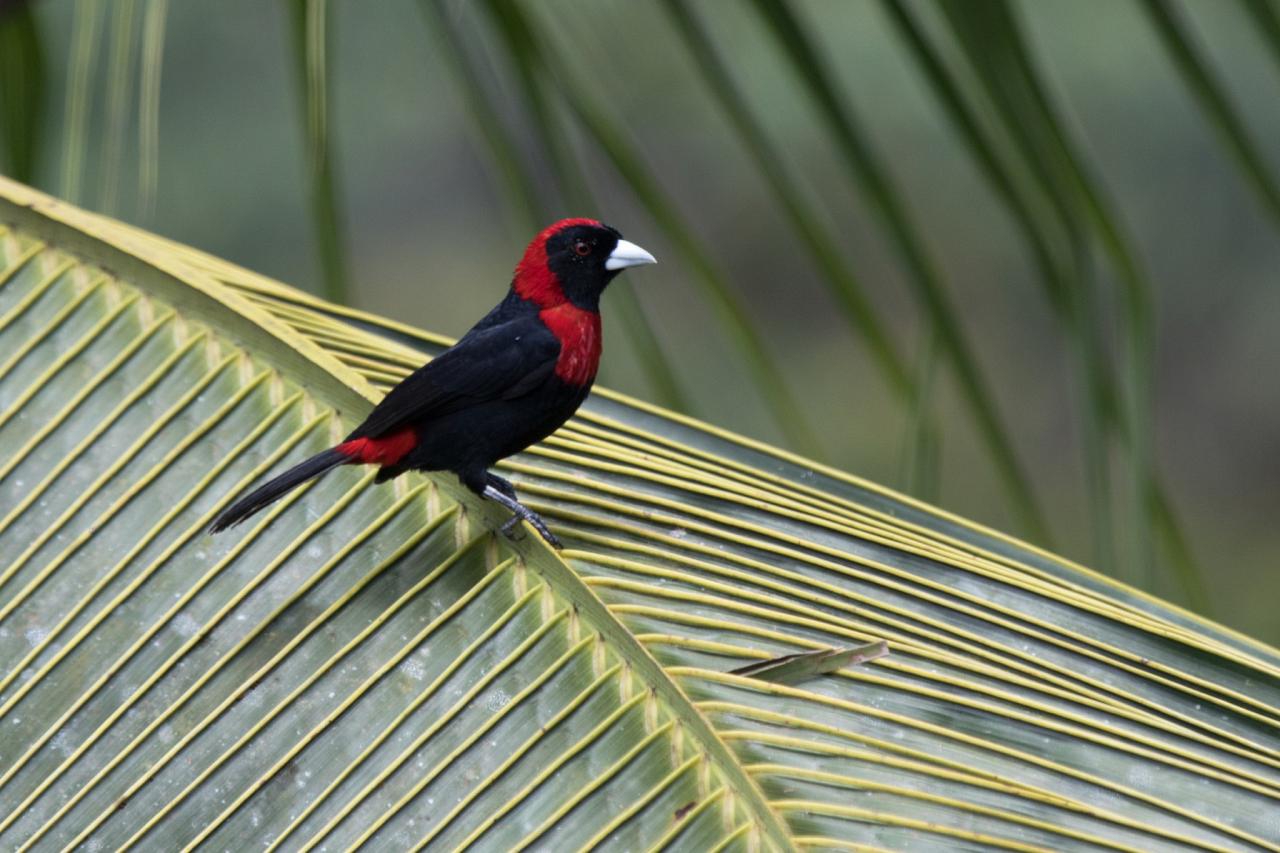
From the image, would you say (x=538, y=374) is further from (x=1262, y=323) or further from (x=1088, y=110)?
(x=1262, y=323)

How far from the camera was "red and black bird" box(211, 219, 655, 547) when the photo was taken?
2.10m

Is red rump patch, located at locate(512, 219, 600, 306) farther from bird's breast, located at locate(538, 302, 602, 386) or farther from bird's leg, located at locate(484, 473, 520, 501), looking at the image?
bird's leg, located at locate(484, 473, 520, 501)

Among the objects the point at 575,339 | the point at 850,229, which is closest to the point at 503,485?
the point at 575,339

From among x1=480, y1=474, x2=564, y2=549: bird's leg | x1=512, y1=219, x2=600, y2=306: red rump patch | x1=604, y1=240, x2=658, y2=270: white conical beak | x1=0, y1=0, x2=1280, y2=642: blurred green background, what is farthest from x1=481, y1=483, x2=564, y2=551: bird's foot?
x1=0, y1=0, x2=1280, y2=642: blurred green background

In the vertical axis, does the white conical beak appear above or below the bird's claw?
above

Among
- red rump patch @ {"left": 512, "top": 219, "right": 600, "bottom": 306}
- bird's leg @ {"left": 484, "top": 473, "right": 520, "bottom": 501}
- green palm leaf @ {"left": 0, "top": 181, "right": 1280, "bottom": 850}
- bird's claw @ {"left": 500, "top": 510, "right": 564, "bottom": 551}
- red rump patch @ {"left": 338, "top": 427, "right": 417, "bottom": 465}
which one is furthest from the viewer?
red rump patch @ {"left": 512, "top": 219, "right": 600, "bottom": 306}

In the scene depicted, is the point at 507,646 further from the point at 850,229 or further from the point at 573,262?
the point at 850,229

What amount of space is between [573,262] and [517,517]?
0.84 meters

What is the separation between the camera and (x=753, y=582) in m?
1.90

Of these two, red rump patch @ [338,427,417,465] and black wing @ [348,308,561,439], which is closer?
red rump patch @ [338,427,417,465]

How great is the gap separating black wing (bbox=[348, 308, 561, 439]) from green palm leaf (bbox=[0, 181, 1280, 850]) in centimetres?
11

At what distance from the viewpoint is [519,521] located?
1974 millimetres

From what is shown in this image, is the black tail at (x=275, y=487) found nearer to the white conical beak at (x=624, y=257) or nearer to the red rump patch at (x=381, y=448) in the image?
the red rump patch at (x=381, y=448)

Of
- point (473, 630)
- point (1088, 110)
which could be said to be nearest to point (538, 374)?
point (473, 630)
